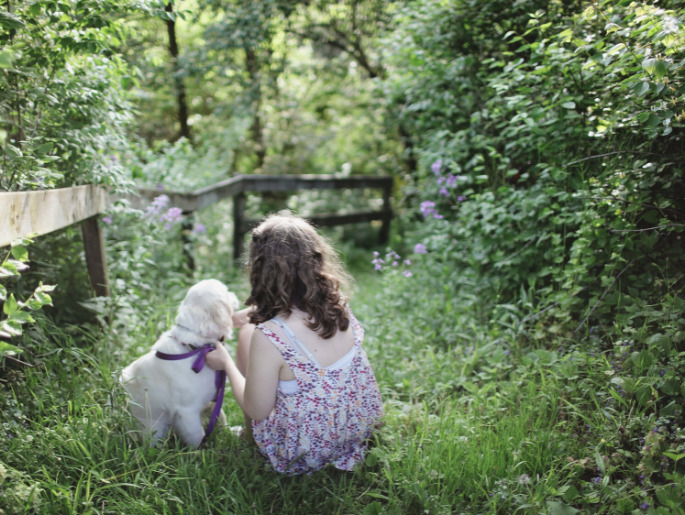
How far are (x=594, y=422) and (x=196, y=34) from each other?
853 cm

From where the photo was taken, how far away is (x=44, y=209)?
2.06 meters

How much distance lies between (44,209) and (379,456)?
5.55ft

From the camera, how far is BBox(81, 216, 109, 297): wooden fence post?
281 cm

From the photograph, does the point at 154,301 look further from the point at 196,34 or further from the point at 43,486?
the point at 196,34

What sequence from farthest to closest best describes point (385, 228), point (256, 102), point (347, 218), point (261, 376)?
1. point (256, 102)
2. point (385, 228)
3. point (347, 218)
4. point (261, 376)

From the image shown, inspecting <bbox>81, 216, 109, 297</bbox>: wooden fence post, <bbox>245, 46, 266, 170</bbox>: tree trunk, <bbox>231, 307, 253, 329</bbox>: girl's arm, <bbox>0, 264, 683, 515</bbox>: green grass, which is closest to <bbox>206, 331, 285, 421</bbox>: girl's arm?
<bbox>0, 264, 683, 515</bbox>: green grass

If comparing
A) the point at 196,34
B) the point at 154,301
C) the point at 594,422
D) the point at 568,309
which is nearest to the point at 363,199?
the point at 196,34

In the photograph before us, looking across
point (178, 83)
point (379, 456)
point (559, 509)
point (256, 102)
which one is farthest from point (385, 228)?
point (559, 509)

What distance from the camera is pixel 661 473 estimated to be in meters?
1.84

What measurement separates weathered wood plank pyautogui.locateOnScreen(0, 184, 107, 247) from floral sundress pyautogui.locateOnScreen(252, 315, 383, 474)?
0.94 meters

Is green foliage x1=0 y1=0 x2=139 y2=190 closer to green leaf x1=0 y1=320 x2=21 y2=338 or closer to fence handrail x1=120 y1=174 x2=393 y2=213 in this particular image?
fence handrail x1=120 y1=174 x2=393 y2=213

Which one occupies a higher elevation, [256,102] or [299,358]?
[256,102]

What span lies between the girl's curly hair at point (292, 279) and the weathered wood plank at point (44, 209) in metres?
0.84

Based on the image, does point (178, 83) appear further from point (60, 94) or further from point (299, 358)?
point (299, 358)
